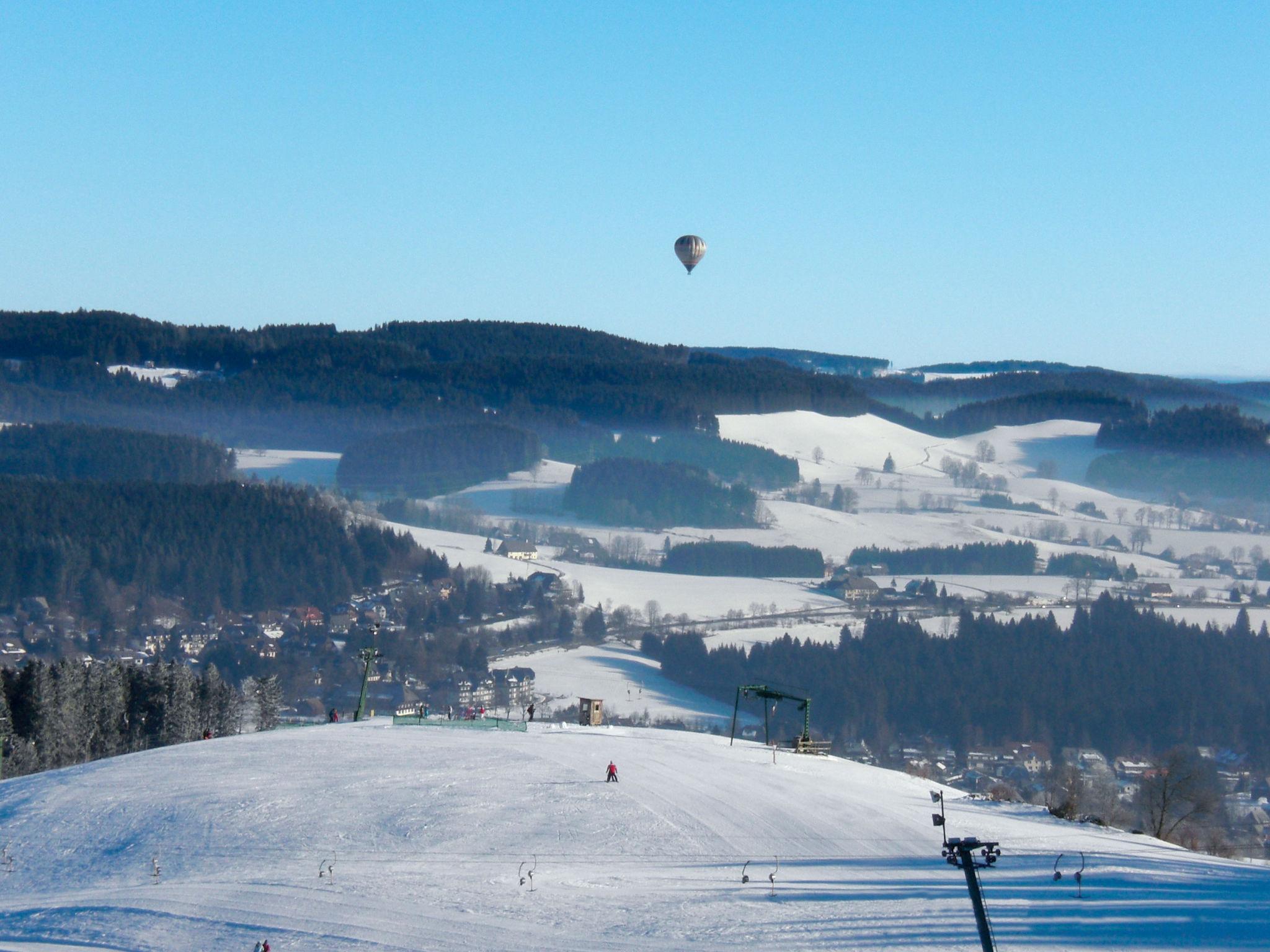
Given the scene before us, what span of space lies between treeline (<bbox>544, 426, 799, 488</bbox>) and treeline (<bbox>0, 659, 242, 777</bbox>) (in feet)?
325

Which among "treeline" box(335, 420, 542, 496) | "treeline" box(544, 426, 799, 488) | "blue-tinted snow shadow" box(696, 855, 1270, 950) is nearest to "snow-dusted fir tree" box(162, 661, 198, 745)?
"blue-tinted snow shadow" box(696, 855, 1270, 950)

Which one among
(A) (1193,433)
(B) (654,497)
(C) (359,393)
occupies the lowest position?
(B) (654,497)

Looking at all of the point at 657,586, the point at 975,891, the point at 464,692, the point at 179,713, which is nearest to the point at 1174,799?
the point at 975,891

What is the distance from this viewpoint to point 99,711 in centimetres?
4669

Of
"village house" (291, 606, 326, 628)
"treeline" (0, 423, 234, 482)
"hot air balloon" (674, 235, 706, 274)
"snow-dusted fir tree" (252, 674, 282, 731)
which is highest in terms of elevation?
"hot air balloon" (674, 235, 706, 274)

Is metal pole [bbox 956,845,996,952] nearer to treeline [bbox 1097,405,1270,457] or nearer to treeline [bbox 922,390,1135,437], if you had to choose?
→ treeline [bbox 1097,405,1270,457]

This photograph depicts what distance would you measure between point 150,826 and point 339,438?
5690 inches

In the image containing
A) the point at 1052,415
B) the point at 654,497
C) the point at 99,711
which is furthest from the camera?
the point at 1052,415

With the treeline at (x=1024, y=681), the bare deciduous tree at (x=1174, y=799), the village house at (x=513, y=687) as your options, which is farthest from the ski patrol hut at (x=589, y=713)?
the treeline at (x=1024, y=681)

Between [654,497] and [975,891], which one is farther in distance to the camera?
[654,497]

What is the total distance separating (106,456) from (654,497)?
154 feet

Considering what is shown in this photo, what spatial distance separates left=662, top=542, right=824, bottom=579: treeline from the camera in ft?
363

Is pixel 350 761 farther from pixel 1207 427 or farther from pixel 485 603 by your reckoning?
pixel 1207 427

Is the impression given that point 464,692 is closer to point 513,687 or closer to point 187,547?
point 513,687
